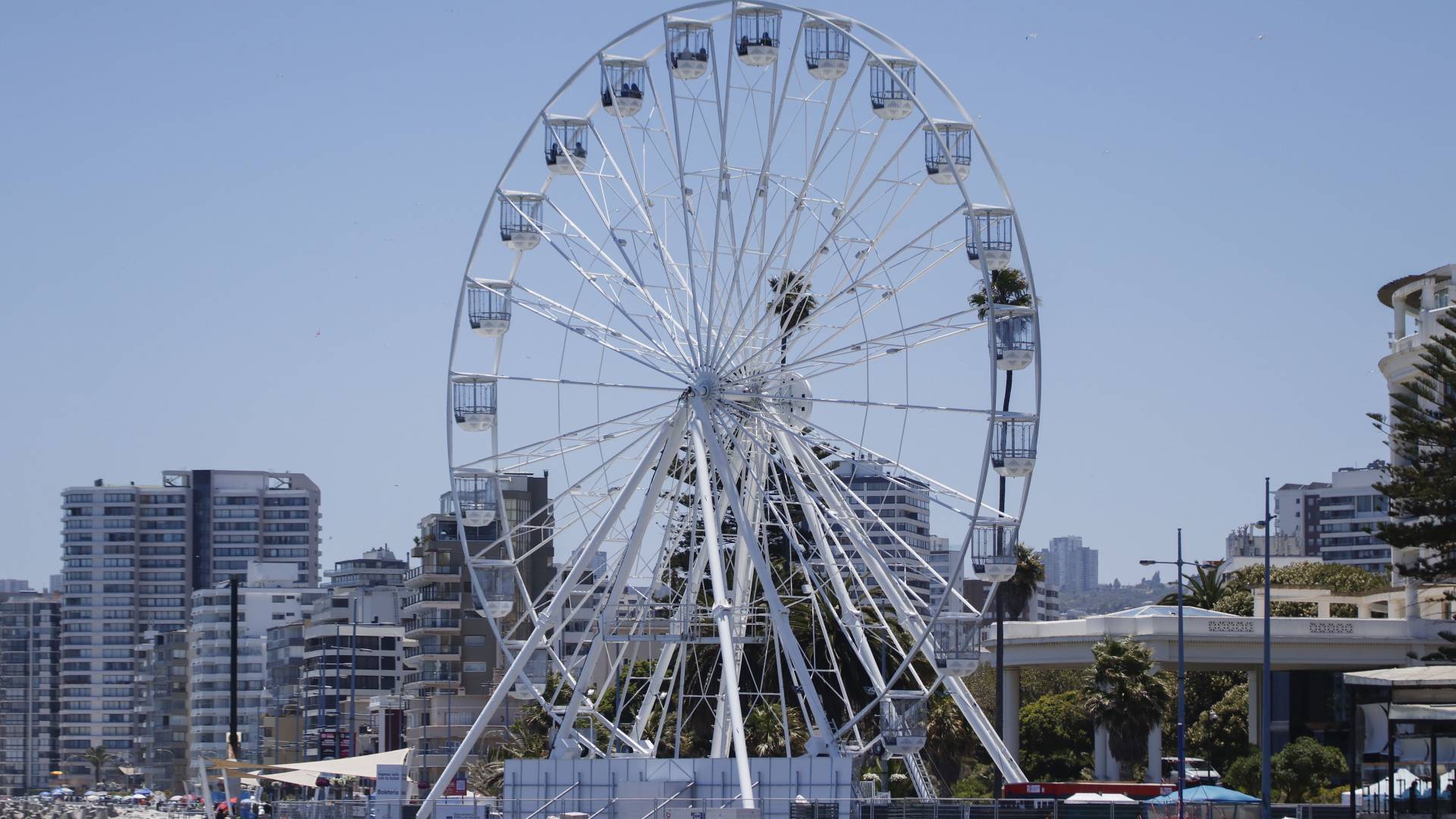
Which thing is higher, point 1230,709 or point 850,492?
point 850,492

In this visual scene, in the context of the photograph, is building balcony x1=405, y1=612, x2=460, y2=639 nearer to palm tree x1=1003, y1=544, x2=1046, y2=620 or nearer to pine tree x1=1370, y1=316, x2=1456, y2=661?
palm tree x1=1003, y1=544, x2=1046, y2=620

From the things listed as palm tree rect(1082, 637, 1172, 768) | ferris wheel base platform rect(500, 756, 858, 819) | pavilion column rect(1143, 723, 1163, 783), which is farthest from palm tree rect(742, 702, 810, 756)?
ferris wheel base platform rect(500, 756, 858, 819)

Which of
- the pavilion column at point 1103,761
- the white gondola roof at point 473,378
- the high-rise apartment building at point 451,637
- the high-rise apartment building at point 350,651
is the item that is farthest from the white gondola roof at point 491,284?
the high-rise apartment building at point 350,651

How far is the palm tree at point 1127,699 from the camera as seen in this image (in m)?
66.0

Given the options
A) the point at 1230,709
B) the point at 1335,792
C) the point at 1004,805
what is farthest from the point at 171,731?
the point at 1004,805

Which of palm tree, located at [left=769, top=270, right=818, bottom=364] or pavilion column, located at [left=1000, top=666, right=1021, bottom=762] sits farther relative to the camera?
pavilion column, located at [left=1000, top=666, right=1021, bottom=762]

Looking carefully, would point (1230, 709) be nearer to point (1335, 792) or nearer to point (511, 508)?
point (1335, 792)

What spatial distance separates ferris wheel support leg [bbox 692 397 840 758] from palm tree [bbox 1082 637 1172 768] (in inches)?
792

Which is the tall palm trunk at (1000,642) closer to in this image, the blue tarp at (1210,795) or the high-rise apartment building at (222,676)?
the blue tarp at (1210,795)

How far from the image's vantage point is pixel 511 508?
388ft

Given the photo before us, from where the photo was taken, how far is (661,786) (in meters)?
47.5

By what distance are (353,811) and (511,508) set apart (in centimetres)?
6699

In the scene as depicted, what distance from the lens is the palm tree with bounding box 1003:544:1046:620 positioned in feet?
245

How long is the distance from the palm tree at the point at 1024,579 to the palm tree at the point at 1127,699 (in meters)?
7.16
